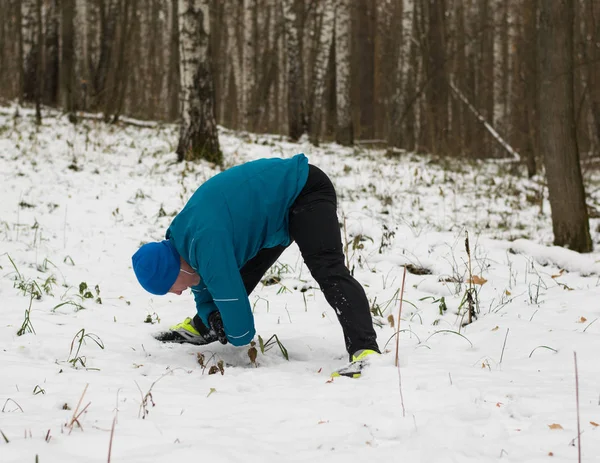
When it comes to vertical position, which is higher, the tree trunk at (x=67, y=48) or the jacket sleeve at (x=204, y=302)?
the tree trunk at (x=67, y=48)

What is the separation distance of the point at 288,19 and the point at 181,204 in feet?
21.6

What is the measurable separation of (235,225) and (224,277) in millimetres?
279

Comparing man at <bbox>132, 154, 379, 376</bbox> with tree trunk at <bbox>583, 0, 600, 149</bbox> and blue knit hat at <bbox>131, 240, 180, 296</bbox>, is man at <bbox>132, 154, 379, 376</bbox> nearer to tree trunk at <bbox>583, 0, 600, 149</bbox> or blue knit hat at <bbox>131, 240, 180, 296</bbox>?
blue knit hat at <bbox>131, 240, 180, 296</bbox>

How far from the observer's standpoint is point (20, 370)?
266cm

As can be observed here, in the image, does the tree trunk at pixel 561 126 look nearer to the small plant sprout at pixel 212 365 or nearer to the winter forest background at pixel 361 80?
the winter forest background at pixel 361 80

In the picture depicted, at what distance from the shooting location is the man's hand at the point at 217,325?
3213mm

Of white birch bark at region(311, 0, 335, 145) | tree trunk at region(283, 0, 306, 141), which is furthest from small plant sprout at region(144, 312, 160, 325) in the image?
white birch bark at region(311, 0, 335, 145)

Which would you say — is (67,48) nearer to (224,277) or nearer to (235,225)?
(235,225)

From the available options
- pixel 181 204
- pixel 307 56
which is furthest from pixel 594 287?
pixel 307 56

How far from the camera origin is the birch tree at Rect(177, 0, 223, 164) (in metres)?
8.05

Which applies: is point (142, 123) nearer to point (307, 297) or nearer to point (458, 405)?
point (307, 297)

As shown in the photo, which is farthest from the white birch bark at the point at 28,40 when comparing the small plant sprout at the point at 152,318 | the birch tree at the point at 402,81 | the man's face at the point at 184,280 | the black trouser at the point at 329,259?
the black trouser at the point at 329,259

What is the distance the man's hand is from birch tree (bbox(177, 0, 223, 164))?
16.7 ft

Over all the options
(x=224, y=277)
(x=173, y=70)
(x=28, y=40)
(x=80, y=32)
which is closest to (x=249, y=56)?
(x=80, y=32)
